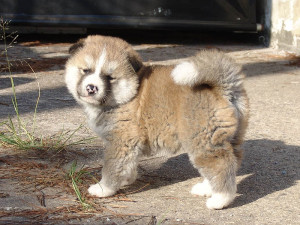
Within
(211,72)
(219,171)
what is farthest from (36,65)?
(219,171)

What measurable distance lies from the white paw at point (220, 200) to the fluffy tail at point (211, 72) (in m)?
0.67

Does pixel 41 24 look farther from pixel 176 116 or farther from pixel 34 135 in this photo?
pixel 176 116

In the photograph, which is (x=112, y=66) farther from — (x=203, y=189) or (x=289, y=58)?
(x=289, y=58)

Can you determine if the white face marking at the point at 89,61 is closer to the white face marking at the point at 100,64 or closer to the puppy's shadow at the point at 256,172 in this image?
the white face marking at the point at 100,64

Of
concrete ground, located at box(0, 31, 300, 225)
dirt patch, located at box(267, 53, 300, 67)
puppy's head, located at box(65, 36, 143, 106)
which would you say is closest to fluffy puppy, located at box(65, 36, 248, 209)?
puppy's head, located at box(65, 36, 143, 106)

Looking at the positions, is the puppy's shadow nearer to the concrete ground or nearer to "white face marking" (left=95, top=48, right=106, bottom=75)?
the concrete ground

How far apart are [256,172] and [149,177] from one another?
880mm

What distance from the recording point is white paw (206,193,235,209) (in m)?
3.52

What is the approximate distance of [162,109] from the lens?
11.9ft

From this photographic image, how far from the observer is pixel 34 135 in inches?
192

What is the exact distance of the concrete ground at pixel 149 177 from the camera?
3.41 meters

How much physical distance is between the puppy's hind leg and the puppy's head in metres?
0.69

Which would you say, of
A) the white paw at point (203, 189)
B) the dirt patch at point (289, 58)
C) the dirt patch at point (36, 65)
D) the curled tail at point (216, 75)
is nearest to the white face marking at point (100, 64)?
the curled tail at point (216, 75)

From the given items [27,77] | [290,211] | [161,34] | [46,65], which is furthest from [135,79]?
[161,34]
